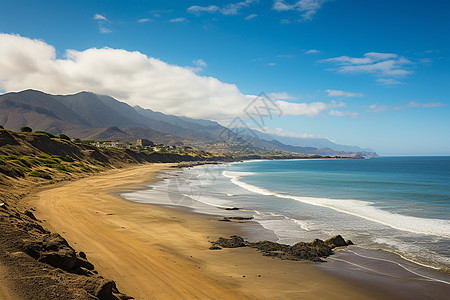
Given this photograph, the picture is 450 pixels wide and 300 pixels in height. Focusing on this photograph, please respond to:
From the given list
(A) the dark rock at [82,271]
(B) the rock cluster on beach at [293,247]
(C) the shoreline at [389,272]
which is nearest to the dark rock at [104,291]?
(A) the dark rock at [82,271]

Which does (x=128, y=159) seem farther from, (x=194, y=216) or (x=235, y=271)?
(x=235, y=271)

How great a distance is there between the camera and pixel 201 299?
7.35 metres

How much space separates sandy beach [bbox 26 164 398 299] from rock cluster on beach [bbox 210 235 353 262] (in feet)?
1.64

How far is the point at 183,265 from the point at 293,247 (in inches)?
204

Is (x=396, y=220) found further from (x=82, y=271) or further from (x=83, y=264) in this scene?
(x=82, y=271)

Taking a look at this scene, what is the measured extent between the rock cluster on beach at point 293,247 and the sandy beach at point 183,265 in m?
0.50

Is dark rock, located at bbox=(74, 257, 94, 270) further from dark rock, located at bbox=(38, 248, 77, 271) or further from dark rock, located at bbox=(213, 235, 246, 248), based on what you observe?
dark rock, located at bbox=(213, 235, 246, 248)

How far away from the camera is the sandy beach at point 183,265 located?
802 centimetres

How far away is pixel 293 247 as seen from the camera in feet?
40.5

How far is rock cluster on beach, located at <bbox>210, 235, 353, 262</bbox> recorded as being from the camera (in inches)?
455

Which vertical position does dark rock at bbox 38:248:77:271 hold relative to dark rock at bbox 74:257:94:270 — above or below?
above

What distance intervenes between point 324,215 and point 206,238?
37.5 feet

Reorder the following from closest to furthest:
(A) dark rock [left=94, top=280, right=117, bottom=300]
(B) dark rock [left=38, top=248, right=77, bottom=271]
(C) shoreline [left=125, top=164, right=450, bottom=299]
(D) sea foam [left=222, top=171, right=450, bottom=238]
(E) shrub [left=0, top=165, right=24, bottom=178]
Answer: (A) dark rock [left=94, top=280, right=117, bottom=300], (B) dark rock [left=38, top=248, right=77, bottom=271], (C) shoreline [left=125, top=164, right=450, bottom=299], (D) sea foam [left=222, top=171, right=450, bottom=238], (E) shrub [left=0, top=165, right=24, bottom=178]

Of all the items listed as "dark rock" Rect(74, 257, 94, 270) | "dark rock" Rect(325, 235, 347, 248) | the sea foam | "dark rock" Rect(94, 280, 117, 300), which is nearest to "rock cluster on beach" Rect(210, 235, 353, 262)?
"dark rock" Rect(325, 235, 347, 248)
